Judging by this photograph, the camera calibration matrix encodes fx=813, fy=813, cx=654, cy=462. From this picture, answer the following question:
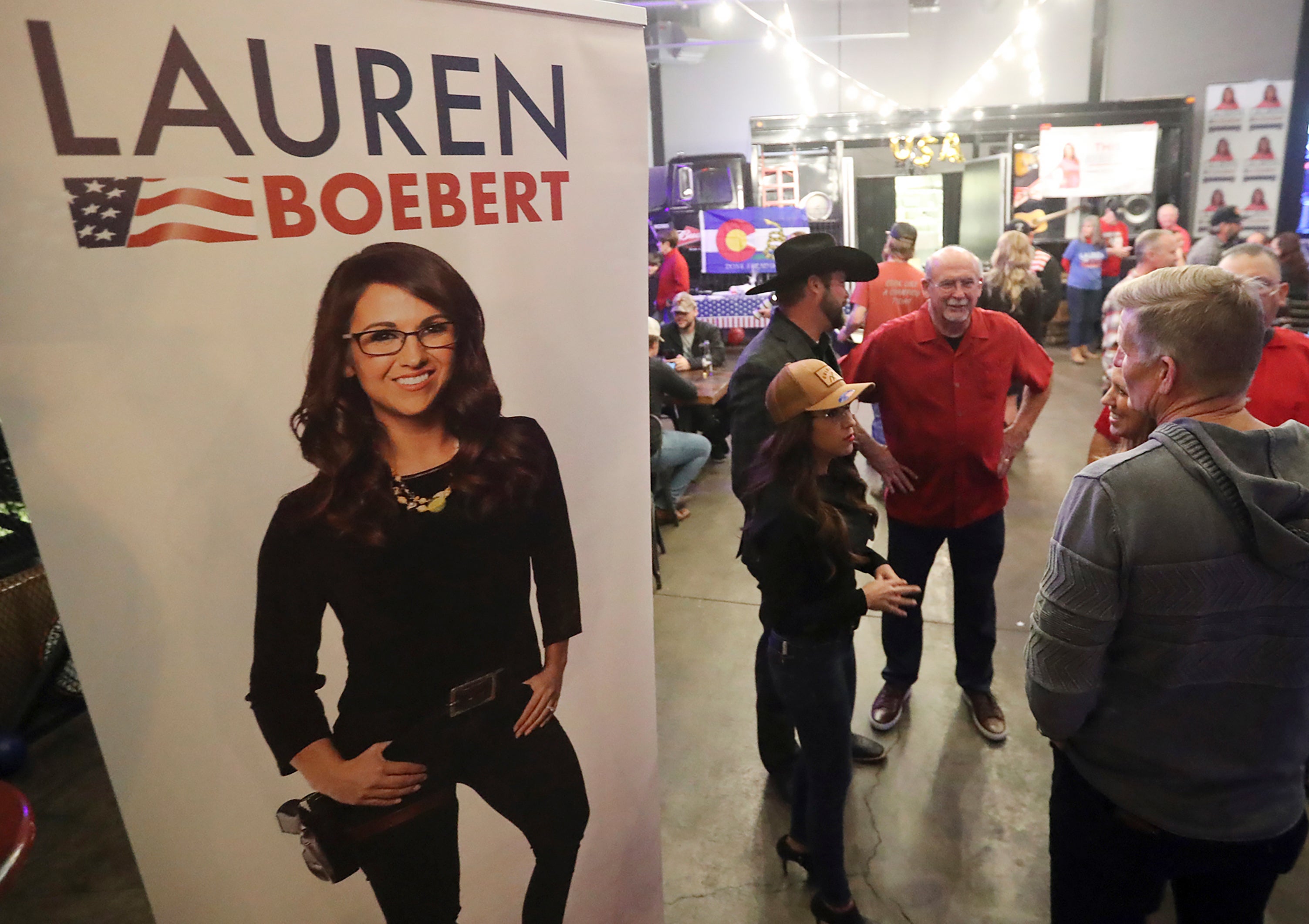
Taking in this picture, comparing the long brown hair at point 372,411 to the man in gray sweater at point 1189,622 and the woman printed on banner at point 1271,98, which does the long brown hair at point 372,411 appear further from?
the woman printed on banner at point 1271,98

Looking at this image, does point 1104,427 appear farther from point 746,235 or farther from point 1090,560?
point 746,235

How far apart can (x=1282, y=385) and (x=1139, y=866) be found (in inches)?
56.4

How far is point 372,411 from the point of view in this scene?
1176 millimetres

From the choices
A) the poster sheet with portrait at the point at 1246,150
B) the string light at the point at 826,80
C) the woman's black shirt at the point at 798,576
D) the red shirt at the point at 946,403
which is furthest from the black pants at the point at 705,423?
the string light at the point at 826,80

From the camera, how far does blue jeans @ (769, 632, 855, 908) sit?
189cm

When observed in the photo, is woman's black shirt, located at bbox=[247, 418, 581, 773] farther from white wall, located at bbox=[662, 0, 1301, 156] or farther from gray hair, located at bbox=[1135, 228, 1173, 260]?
white wall, located at bbox=[662, 0, 1301, 156]

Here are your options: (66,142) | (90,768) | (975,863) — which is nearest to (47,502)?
(66,142)

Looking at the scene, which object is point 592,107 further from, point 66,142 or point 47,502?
point 47,502

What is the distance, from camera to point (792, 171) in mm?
10961

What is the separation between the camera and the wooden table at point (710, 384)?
491 cm

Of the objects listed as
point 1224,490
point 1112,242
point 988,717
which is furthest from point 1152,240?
point 1112,242

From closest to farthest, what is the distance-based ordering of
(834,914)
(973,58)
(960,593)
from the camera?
(834,914) < (960,593) < (973,58)

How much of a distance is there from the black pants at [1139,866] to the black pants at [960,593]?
1.26 meters

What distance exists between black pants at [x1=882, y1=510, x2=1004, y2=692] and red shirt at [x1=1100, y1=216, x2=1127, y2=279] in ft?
25.1
